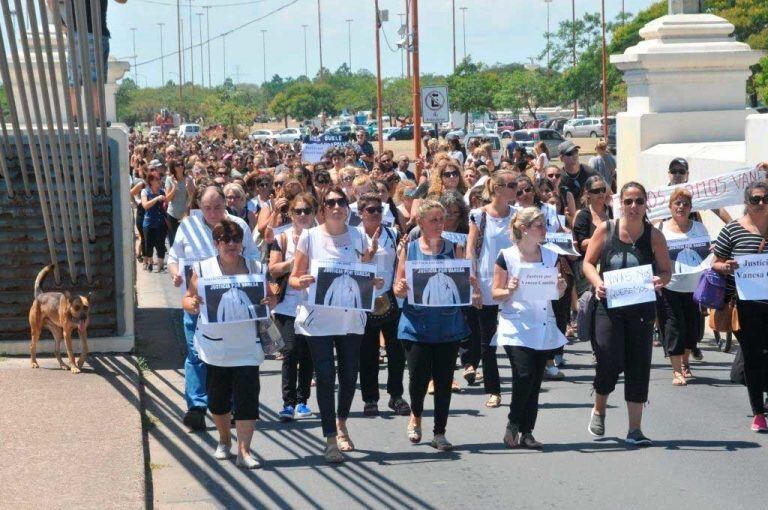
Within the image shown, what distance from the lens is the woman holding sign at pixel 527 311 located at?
29.2ft

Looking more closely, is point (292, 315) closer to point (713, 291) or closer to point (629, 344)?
point (629, 344)

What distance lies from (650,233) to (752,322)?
42.1 inches

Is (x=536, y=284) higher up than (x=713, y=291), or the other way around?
(x=536, y=284)

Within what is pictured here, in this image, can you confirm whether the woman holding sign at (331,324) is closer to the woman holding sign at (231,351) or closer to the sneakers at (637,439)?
the woman holding sign at (231,351)

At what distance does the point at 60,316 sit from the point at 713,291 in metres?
5.38

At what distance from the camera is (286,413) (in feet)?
33.1

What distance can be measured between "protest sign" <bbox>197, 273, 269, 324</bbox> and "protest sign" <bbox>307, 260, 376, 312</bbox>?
43 centimetres

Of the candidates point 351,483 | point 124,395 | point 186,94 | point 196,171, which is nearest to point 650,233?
point 351,483

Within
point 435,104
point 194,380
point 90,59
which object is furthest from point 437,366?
point 435,104

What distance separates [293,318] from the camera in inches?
395

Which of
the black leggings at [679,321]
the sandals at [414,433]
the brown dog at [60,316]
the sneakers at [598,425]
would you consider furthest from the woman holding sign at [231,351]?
the black leggings at [679,321]

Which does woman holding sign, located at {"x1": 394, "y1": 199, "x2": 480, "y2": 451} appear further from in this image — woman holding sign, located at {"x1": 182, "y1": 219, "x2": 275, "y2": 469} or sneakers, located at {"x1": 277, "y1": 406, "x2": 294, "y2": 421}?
sneakers, located at {"x1": 277, "y1": 406, "x2": 294, "y2": 421}

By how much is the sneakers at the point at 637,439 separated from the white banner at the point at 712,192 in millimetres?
3699

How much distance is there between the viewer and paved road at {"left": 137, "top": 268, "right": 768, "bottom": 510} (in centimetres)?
785
